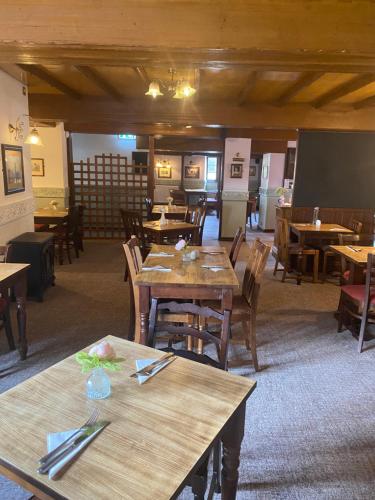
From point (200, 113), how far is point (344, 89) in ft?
6.71

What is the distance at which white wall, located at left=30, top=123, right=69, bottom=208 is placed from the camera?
696 centimetres

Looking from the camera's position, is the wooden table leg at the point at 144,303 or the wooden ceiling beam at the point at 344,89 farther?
the wooden ceiling beam at the point at 344,89

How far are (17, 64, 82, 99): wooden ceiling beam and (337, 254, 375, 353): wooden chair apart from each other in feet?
12.6

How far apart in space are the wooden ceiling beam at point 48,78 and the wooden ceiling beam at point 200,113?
1.00 feet

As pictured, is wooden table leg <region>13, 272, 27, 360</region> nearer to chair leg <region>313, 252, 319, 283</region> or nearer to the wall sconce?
the wall sconce

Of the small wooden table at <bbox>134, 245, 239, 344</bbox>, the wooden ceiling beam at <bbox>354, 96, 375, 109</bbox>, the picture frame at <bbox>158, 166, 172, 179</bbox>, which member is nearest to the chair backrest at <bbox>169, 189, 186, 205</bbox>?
the picture frame at <bbox>158, 166, 172, 179</bbox>

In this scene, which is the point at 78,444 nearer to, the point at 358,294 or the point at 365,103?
the point at 358,294

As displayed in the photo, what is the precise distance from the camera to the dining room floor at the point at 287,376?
1.81 meters

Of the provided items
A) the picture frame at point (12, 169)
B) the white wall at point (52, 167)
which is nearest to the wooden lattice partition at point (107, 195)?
the white wall at point (52, 167)

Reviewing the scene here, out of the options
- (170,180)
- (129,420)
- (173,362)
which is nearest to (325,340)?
(173,362)

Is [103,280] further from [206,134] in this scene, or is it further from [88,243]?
[206,134]

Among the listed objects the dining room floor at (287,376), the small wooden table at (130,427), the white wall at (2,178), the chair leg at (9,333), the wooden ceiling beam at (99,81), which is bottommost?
the dining room floor at (287,376)

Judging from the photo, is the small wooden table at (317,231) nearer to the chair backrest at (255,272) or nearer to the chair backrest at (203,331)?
the chair backrest at (255,272)

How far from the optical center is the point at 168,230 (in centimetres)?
475
